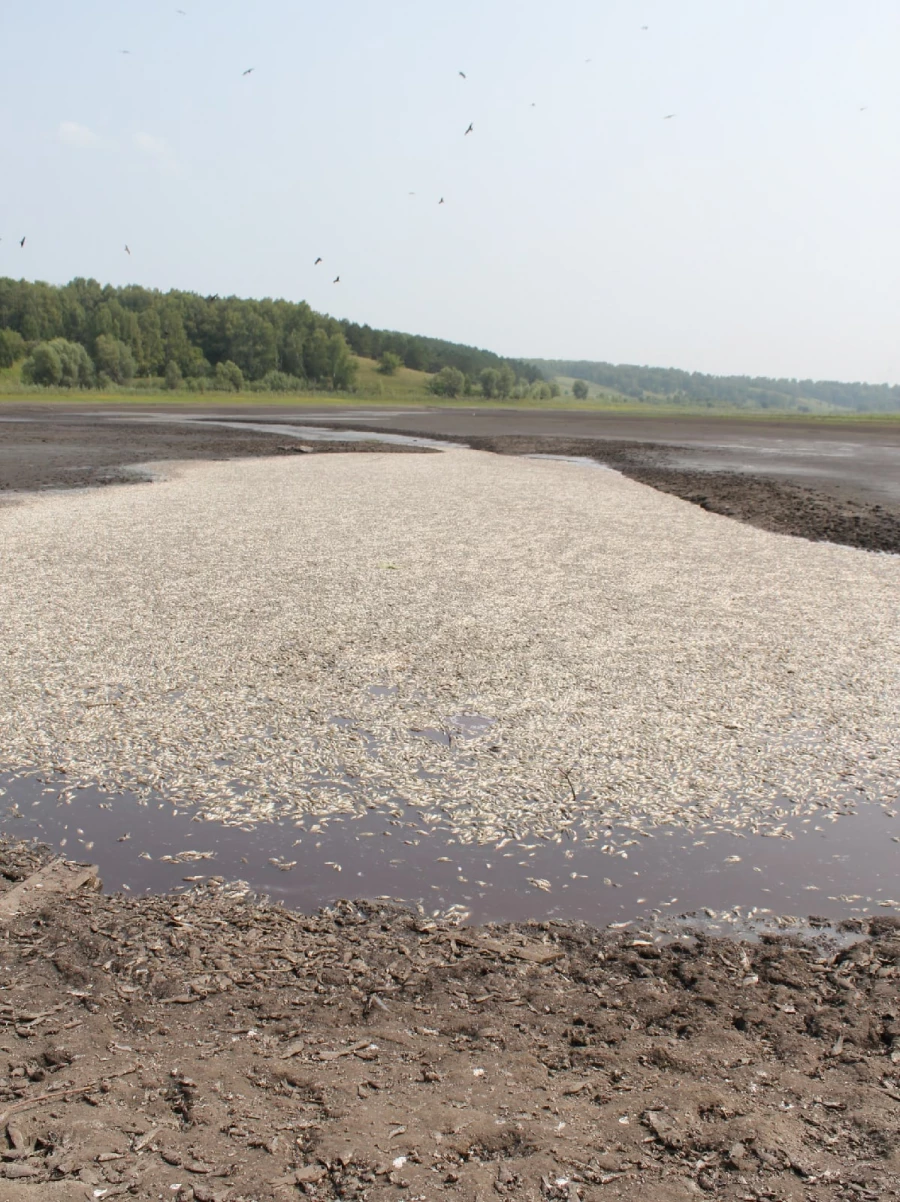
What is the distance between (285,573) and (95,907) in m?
9.62

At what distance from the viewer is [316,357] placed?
154 metres

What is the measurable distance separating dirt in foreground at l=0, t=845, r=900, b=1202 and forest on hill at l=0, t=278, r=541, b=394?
4994 inches

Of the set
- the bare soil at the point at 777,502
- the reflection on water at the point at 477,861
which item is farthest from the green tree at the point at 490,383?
the reflection on water at the point at 477,861

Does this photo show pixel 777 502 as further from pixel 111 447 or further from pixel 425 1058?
pixel 111 447

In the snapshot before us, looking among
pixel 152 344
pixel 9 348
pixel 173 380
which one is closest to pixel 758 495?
pixel 173 380

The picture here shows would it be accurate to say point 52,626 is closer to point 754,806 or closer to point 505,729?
point 505,729

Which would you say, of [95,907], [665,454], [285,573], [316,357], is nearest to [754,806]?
[95,907]

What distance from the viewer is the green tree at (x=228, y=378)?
131 m

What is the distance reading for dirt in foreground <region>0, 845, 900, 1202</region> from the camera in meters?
3.48

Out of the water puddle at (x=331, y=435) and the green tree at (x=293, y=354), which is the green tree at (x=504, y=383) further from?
the water puddle at (x=331, y=435)

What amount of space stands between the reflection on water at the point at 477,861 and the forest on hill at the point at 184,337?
124987 millimetres

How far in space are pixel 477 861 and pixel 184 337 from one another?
152531mm

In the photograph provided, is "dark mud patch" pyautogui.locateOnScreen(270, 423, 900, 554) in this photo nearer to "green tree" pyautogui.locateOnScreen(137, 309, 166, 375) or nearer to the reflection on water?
the reflection on water

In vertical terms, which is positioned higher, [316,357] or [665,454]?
[316,357]
